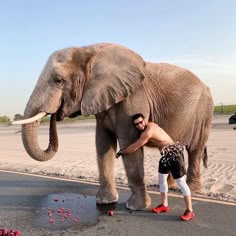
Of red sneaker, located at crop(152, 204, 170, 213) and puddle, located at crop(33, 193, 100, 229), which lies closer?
puddle, located at crop(33, 193, 100, 229)

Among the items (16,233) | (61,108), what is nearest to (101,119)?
(61,108)

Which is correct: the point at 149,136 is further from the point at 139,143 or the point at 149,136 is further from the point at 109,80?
the point at 109,80

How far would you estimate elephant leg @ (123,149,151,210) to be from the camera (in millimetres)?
7137

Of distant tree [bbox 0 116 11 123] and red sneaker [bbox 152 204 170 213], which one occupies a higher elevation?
red sneaker [bbox 152 204 170 213]

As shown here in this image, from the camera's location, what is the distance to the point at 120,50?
24.1 ft

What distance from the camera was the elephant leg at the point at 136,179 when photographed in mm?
7137

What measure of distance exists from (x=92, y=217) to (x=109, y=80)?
2268 millimetres

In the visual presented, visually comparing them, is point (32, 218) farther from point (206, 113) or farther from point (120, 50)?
point (206, 113)

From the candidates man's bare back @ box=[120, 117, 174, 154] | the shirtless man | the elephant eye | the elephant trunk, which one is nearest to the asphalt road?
the shirtless man

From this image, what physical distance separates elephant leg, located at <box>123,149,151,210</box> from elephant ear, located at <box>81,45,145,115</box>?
0.95 metres

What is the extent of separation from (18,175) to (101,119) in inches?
195

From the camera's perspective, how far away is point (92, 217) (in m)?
7.01

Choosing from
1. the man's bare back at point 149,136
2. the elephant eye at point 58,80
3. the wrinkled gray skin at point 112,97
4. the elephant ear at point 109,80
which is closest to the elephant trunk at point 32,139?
the wrinkled gray skin at point 112,97

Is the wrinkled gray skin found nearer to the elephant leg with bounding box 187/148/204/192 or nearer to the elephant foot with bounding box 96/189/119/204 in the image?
the elephant foot with bounding box 96/189/119/204
